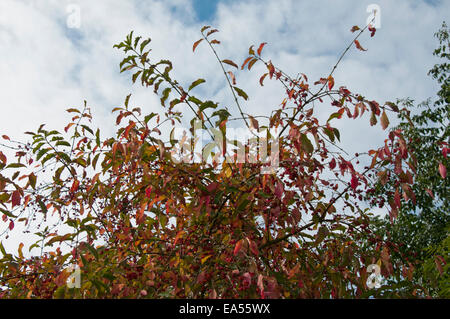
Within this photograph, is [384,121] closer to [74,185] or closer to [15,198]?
[74,185]

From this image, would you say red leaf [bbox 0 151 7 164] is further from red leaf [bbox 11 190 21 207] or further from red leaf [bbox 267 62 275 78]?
red leaf [bbox 267 62 275 78]

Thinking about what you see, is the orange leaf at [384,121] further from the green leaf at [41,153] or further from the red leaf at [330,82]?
the green leaf at [41,153]

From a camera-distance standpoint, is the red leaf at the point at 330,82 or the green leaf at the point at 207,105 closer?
the green leaf at the point at 207,105

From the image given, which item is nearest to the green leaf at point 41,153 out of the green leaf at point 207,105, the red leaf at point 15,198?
the red leaf at point 15,198

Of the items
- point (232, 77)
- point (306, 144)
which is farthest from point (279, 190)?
point (232, 77)

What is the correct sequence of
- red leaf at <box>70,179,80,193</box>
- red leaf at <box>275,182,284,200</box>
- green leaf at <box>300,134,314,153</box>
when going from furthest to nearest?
red leaf at <box>70,179,80,193</box>
green leaf at <box>300,134,314,153</box>
red leaf at <box>275,182,284,200</box>

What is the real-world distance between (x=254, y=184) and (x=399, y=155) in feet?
2.25

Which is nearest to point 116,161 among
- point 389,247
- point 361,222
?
point 361,222

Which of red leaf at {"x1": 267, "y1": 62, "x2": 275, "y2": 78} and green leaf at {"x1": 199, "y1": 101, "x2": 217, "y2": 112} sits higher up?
red leaf at {"x1": 267, "y1": 62, "x2": 275, "y2": 78}

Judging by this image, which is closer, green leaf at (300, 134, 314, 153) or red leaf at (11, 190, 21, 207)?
green leaf at (300, 134, 314, 153)

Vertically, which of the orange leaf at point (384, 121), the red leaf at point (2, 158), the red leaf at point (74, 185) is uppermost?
the orange leaf at point (384, 121)

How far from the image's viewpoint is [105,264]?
182 centimetres

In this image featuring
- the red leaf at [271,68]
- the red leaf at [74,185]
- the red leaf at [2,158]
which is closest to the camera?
the red leaf at [2,158]

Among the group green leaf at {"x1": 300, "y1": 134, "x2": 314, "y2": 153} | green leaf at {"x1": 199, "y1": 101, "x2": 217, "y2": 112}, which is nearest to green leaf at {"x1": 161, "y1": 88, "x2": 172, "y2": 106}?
green leaf at {"x1": 199, "y1": 101, "x2": 217, "y2": 112}
